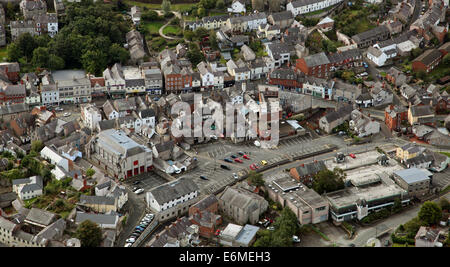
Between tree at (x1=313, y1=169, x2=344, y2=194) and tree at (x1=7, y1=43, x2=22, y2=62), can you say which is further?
tree at (x1=7, y1=43, x2=22, y2=62)

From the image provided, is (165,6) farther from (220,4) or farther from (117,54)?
(117,54)

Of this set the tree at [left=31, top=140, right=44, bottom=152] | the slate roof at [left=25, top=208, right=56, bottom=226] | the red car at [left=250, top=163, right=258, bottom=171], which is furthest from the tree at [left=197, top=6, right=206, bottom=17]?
the slate roof at [left=25, top=208, right=56, bottom=226]

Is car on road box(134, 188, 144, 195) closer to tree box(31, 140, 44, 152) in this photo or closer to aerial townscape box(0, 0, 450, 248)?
aerial townscape box(0, 0, 450, 248)

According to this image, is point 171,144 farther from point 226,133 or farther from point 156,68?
point 156,68

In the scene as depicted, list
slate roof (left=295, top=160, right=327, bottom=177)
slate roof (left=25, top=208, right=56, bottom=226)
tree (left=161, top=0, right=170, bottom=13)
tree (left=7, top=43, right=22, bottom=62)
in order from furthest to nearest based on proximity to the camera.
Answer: tree (left=161, top=0, right=170, bottom=13) < tree (left=7, top=43, right=22, bottom=62) < slate roof (left=295, top=160, right=327, bottom=177) < slate roof (left=25, top=208, right=56, bottom=226)

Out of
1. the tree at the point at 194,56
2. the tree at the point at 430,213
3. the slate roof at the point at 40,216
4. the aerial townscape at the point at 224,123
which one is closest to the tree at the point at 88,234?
the aerial townscape at the point at 224,123

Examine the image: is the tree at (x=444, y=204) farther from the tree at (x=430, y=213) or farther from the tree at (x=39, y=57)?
the tree at (x=39, y=57)
